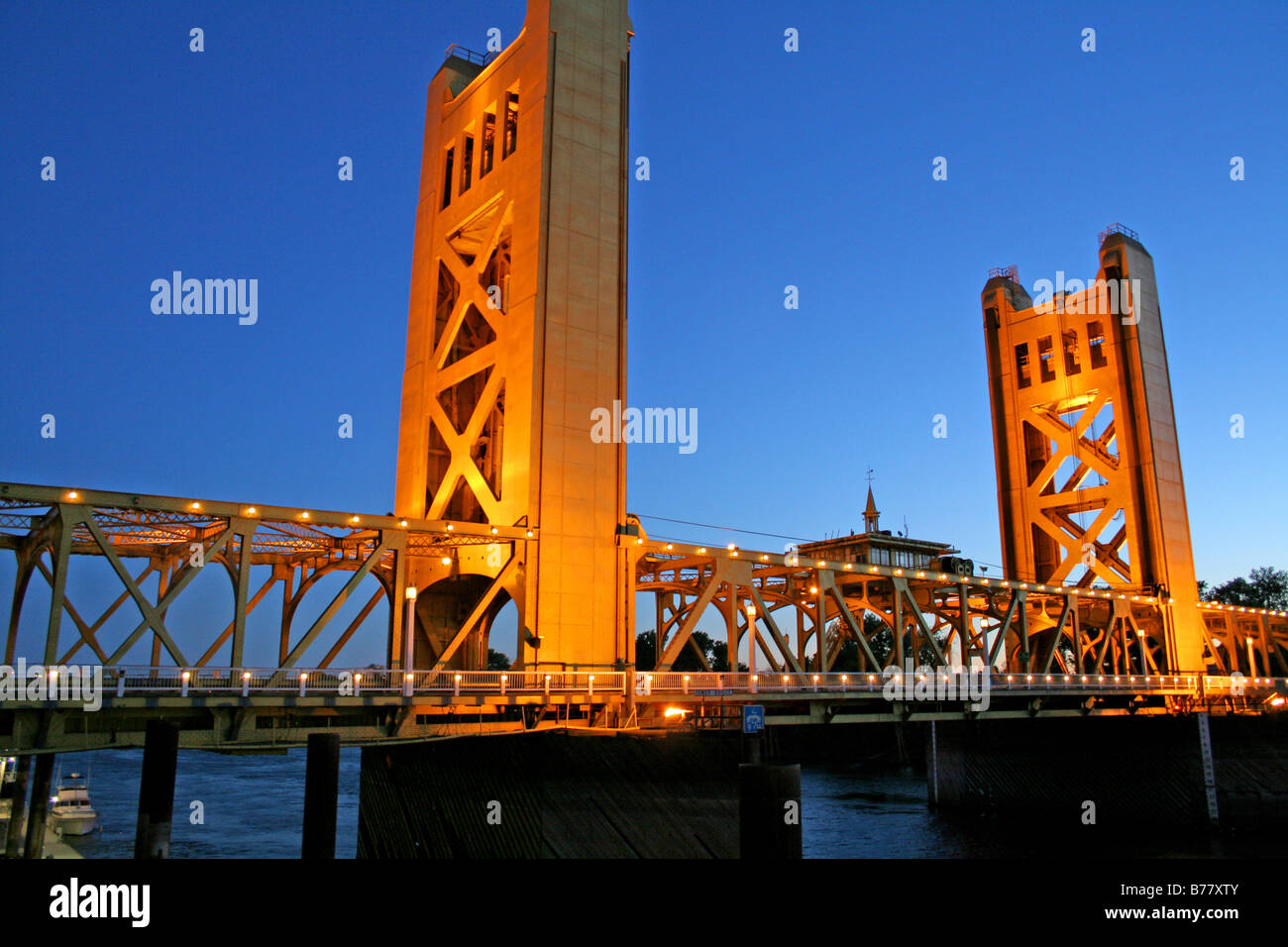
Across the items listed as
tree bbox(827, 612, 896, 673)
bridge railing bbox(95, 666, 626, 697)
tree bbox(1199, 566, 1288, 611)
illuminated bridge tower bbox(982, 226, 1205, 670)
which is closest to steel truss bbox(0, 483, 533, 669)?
bridge railing bbox(95, 666, 626, 697)

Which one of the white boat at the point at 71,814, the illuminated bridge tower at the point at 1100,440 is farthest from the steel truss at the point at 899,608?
the white boat at the point at 71,814

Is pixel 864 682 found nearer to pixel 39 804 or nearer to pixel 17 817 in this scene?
pixel 39 804

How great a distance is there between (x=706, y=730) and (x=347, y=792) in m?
55.2

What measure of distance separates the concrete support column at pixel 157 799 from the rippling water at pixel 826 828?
68.9ft

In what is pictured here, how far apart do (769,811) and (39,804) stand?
28.6 metres

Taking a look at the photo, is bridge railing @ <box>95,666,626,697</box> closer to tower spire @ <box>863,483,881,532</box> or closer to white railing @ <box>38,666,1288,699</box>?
white railing @ <box>38,666,1288,699</box>

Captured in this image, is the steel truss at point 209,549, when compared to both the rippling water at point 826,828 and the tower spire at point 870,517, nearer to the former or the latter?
the rippling water at point 826,828

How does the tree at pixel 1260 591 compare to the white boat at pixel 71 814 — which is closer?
the white boat at pixel 71 814

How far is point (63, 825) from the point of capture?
2188 inches

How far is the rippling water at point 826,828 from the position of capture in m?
48.3

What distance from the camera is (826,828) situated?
179ft

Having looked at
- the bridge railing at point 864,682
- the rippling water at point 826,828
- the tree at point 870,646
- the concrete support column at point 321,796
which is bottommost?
the rippling water at point 826,828

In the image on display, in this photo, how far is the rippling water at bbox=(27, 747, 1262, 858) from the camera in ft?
159
